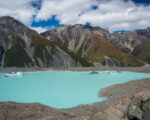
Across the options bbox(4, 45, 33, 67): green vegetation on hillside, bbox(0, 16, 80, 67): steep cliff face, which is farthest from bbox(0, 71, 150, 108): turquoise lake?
bbox(0, 16, 80, 67): steep cliff face

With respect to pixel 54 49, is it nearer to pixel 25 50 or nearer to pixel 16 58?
pixel 25 50

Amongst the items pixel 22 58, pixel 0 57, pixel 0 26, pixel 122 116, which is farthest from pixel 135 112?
pixel 0 26

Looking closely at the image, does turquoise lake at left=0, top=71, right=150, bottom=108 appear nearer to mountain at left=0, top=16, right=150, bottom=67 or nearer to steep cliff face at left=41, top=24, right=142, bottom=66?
mountain at left=0, top=16, right=150, bottom=67

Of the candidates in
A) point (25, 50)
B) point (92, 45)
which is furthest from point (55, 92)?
point (92, 45)

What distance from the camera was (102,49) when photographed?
157 metres

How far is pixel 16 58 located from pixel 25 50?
1193 centimetres

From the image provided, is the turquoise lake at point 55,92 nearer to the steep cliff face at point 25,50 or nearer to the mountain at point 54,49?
the steep cliff face at point 25,50

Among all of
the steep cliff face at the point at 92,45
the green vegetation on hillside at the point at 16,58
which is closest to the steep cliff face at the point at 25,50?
the green vegetation on hillside at the point at 16,58

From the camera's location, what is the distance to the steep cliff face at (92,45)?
491 feet

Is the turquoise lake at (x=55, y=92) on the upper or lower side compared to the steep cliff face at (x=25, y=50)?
lower

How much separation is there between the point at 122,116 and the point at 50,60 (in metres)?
117

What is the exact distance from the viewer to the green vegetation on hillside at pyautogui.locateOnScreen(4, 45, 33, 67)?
112m

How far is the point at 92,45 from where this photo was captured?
166250 millimetres

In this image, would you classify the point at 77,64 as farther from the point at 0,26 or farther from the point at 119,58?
the point at 0,26
